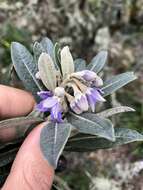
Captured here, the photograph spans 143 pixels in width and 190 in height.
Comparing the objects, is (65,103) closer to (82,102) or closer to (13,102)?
(82,102)

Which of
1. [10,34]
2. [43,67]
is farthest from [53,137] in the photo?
[10,34]

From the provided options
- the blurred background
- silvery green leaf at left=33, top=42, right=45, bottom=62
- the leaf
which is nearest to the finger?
the leaf

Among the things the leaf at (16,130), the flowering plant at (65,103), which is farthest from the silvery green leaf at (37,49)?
the leaf at (16,130)

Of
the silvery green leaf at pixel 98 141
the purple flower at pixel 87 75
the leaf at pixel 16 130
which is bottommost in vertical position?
the silvery green leaf at pixel 98 141

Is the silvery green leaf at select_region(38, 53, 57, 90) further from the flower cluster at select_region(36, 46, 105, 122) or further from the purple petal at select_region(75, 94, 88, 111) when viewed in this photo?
the purple petal at select_region(75, 94, 88, 111)

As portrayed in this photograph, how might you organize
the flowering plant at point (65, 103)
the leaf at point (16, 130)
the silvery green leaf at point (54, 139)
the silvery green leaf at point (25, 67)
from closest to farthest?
the silvery green leaf at point (54, 139) → the flowering plant at point (65, 103) → the leaf at point (16, 130) → the silvery green leaf at point (25, 67)

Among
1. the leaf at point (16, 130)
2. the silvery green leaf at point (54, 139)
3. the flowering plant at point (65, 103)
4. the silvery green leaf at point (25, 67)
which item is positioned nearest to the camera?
the silvery green leaf at point (54, 139)

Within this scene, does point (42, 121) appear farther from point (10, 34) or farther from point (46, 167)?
point (10, 34)

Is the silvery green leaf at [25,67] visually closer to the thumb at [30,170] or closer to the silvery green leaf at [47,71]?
the silvery green leaf at [47,71]
